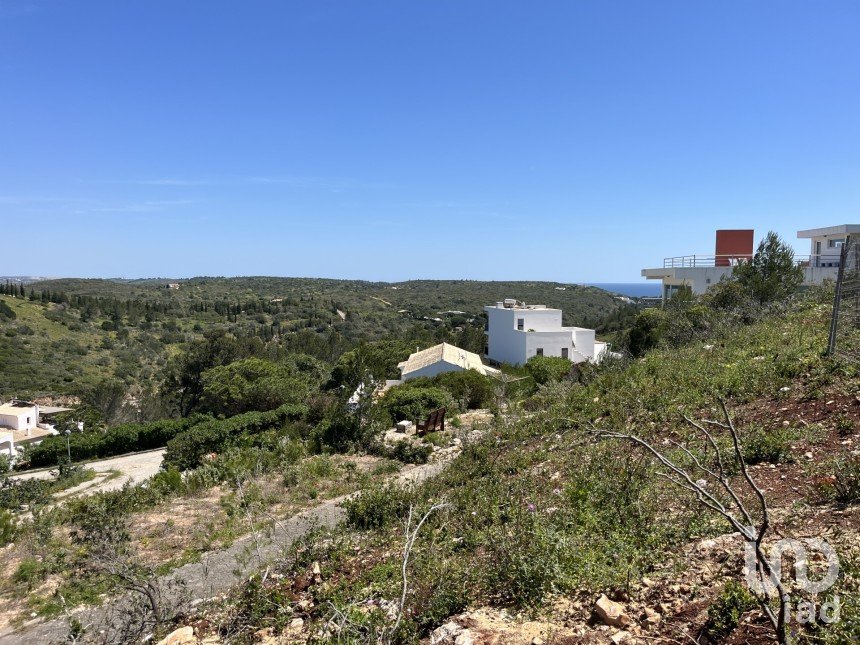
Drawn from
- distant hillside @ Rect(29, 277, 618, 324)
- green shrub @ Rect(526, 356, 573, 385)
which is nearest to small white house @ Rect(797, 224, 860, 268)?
green shrub @ Rect(526, 356, 573, 385)

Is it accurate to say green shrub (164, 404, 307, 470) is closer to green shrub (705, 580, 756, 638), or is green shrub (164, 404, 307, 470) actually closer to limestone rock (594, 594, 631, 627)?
limestone rock (594, 594, 631, 627)

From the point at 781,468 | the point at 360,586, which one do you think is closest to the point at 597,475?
the point at 781,468

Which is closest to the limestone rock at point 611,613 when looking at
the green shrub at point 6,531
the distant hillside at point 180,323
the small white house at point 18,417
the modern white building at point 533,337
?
the green shrub at point 6,531

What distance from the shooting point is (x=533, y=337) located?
32031 mm

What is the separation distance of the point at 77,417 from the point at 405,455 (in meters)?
21.4

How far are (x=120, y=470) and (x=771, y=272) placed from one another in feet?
84.8

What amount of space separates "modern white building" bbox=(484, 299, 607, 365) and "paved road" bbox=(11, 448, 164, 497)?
21.1 metres

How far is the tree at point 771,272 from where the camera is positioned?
18969mm

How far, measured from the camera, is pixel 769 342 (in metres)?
9.02

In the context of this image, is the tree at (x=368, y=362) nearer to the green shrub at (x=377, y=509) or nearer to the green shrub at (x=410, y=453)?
the green shrub at (x=410, y=453)

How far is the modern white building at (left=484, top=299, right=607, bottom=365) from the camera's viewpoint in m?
32.0

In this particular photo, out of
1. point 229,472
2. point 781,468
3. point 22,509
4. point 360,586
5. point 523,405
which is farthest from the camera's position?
point 523,405

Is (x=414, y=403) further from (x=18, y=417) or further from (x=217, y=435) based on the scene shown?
(x=18, y=417)

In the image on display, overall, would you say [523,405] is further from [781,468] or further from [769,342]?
[781,468]
